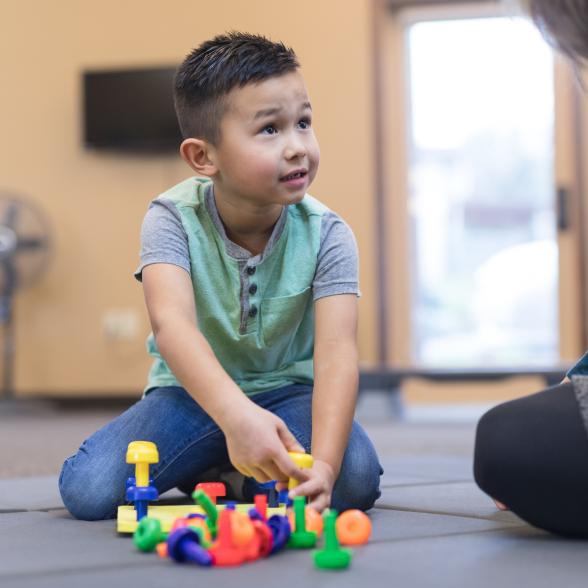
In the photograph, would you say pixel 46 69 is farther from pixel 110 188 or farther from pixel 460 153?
pixel 460 153

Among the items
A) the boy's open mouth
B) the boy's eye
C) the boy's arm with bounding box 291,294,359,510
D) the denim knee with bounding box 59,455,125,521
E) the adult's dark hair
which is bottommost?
the denim knee with bounding box 59,455,125,521

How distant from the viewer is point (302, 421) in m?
1.40

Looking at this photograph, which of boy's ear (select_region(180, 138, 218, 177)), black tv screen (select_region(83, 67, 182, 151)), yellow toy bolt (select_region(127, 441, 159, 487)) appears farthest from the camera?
black tv screen (select_region(83, 67, 182, 151))

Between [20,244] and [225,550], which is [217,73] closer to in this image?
[225,550]

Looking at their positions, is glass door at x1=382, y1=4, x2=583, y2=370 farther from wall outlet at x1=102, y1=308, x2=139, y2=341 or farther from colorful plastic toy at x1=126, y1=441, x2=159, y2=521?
colorful plastic toy at x1=126, y1=441, x2=159, y2=521

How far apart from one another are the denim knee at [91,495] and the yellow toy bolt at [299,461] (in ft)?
1.06

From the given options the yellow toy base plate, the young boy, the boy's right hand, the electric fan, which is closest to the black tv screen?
the electric fan

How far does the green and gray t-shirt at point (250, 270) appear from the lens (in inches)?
53.2

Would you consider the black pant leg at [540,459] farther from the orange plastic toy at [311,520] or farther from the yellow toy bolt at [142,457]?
the yellow toy bolt at [142,457]

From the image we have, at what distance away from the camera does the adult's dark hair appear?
3.19 ft

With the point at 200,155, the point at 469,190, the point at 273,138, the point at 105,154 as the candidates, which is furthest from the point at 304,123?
the point at 469,190

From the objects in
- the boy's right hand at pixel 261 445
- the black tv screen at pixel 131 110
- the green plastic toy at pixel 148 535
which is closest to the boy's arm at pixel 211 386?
the boy's right hand at pixel 261 445

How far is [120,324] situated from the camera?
448 cm

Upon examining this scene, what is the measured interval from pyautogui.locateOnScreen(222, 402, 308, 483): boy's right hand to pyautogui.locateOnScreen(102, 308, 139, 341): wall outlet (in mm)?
3428
